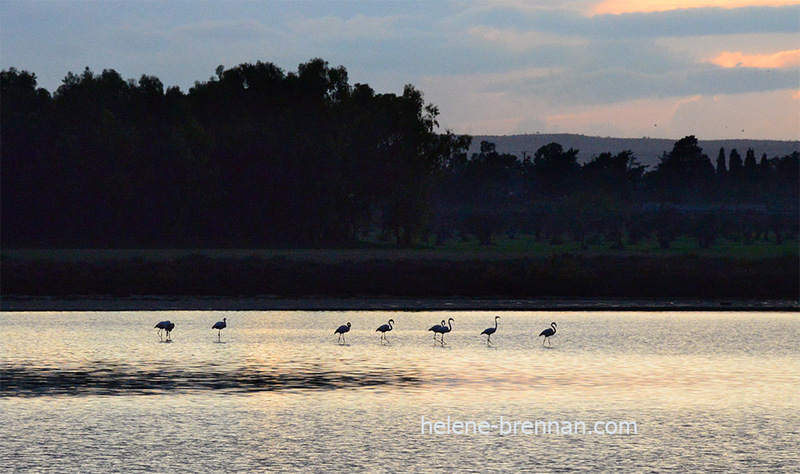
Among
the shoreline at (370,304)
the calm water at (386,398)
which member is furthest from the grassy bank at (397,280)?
the calm water at (386,398)

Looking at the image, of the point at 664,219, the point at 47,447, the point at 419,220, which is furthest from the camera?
the point at 664,219

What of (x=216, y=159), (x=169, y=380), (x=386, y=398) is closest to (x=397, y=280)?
(x=169, y=380)

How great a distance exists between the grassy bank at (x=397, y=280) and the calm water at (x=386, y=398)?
18.8 meters

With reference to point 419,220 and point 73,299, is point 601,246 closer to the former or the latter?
point 419,220

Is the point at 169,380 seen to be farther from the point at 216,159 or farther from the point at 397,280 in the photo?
the point at 216,159

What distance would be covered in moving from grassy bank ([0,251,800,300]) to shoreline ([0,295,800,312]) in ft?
7.23

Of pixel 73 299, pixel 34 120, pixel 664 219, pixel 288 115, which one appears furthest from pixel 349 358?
pixel 664 219

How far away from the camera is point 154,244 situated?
96000 millimetres

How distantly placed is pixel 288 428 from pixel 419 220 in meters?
92.3

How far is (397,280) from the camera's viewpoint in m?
59.2

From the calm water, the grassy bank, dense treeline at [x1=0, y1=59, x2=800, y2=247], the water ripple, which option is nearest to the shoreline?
the grassy bank

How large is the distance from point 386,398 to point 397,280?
38.0 meters

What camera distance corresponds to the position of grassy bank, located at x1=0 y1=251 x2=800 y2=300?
55344 mm

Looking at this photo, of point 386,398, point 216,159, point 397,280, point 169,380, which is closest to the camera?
point 386,398
